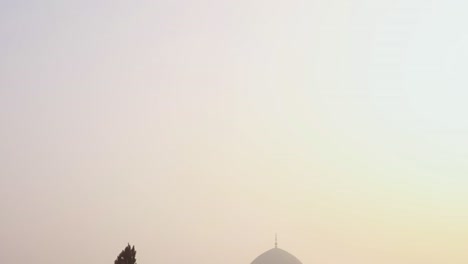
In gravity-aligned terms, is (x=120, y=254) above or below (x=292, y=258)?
below

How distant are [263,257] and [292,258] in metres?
5.83

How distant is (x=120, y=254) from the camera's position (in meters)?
61.0

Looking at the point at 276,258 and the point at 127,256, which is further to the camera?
the point at 276,258

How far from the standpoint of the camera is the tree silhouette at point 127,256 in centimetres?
6075

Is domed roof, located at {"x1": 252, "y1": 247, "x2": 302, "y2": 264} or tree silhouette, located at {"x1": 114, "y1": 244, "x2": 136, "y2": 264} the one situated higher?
domed roof, located at {"x1": 252, "y1": 247, "x2": 302, "y2": 264}

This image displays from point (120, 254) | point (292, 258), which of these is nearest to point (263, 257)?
point (292, 258)

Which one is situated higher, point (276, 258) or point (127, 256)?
point (276, 258)

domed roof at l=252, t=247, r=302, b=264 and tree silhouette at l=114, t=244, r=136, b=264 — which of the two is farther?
domed roof at l=252, t=247, r=302, b=264

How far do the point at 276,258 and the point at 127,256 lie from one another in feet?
227

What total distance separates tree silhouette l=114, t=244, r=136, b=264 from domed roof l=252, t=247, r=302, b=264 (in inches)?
2670

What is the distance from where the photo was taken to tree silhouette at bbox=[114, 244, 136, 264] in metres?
60.8

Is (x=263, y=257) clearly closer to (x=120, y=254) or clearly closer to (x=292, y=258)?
(x=292, y=258)

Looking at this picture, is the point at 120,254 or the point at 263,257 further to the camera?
the point at 263,257

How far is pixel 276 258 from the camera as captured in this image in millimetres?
126500
